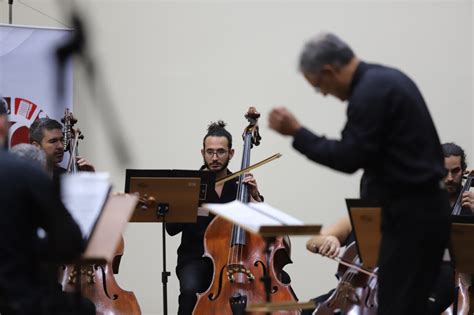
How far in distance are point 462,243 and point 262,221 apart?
1.00m

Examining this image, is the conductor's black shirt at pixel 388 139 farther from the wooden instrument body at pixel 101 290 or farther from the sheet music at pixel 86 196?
the wooden instrument body at pixel 101 290

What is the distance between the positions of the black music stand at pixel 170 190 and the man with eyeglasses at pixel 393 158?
49.2 inches

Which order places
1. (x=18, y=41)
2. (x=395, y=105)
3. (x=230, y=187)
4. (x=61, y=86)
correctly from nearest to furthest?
(x=61, y=86), (x=395, y=105), (x=230, y=187), (x=18, y=41)

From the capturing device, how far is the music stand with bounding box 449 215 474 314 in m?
2.79

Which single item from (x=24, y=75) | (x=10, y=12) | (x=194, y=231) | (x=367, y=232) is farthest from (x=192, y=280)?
(x=10, y=12)

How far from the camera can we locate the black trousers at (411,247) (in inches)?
80.8

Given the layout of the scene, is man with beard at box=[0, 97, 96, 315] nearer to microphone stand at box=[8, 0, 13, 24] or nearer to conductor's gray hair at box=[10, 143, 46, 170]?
conductor's gray hair at box=[10, 143, 46, 170]

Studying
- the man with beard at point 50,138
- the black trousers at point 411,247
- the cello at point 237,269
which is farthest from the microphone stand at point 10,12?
the black trousers at point 411,247

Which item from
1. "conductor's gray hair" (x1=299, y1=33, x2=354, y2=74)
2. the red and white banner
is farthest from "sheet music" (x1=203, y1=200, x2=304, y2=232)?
the red and white banner

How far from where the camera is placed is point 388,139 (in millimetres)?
2062

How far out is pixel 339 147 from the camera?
6.72ft

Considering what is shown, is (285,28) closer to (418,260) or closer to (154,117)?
(154,117)

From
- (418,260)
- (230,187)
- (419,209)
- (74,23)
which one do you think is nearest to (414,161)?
(419,209)

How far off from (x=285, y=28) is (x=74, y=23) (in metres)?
4.06
